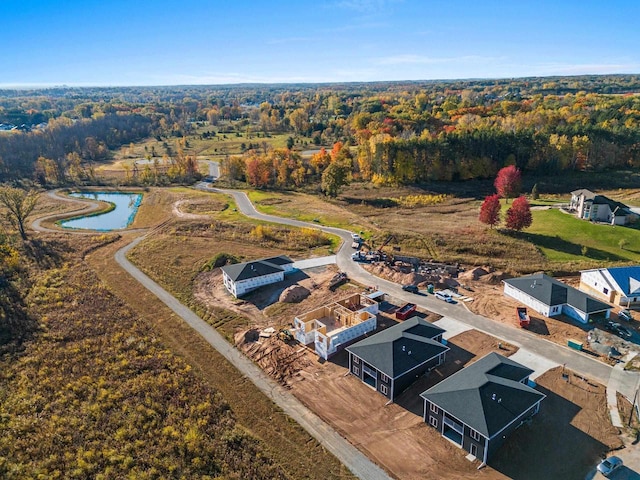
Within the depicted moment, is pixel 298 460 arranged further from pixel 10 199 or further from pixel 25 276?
pixel 10 199

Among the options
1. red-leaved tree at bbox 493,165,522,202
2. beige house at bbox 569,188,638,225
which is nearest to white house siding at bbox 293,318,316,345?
beige house at bbox 569,188,638,225

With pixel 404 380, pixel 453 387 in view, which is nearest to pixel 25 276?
pixel 404 380

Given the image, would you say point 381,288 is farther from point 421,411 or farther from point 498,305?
point 421,411

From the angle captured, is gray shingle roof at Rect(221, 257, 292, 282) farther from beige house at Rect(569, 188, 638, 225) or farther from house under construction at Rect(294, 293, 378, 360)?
beige house at Rect(569, 188, 638, 225)

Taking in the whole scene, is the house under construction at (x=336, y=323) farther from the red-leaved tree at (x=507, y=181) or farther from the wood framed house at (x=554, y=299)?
the red-leaved tree at (x=507, y=181)

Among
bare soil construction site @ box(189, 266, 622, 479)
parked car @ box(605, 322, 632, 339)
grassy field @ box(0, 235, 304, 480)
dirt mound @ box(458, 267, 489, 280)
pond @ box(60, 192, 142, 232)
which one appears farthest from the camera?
pond @ box(60, 192, 142, 232)

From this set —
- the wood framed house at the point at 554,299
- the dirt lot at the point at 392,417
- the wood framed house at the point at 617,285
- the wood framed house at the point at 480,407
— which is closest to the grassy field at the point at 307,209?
the wood framed house at the point at 554,299

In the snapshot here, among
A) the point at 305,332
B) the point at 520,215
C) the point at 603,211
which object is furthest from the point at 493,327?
the point at 603,211
